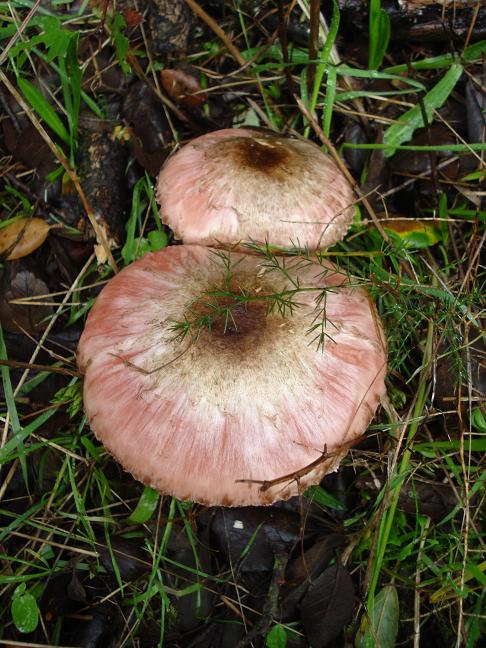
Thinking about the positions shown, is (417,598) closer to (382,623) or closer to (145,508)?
(382,623)

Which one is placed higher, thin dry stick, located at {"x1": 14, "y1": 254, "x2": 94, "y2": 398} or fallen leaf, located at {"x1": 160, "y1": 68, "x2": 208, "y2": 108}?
fallen leaf, located at {"x1": 160, "y1": 68, "x2": 208, "y2": 108}

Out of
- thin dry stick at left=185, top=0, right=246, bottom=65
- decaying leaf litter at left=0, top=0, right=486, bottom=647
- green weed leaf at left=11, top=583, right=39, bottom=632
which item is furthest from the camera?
thin dry stick at left=185, top=0, right=246, bottom=65

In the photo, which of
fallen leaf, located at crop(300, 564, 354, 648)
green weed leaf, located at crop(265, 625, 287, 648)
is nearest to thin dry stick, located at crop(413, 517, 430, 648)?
fallen leaf, located at crop(300, 564, 354, 648)

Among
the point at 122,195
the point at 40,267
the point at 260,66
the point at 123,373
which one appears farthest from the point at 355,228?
the point at 40,267

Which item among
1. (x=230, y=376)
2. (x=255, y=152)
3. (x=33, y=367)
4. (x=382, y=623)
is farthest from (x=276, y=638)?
(x=255, y=152)

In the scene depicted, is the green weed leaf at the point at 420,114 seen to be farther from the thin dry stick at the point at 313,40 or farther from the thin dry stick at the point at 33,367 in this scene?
the thin dry stick at the point at 33,367

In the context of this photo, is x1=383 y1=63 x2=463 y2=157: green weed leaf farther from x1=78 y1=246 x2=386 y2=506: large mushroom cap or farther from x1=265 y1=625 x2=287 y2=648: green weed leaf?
x1=265 y1=625 x2=287 y2=648: green weed leaf
